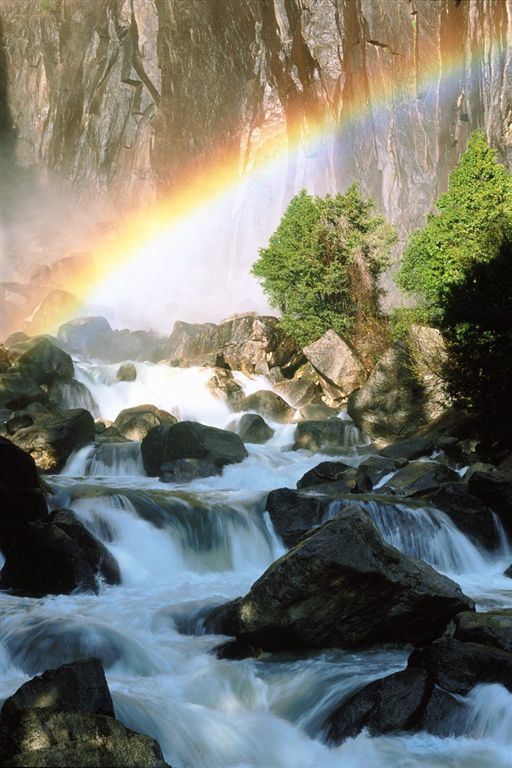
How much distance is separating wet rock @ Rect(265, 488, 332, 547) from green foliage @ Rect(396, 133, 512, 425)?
646cm

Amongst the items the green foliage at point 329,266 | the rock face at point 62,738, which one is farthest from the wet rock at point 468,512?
the green foliage at point 329,266

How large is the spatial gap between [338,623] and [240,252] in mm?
56576

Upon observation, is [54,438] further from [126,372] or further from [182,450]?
[126,372]

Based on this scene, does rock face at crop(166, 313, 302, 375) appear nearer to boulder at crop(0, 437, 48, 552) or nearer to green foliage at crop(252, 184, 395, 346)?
green foliage at crop(252, 184, 395, 346)

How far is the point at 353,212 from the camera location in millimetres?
36844

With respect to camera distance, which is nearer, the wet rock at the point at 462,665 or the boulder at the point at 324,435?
the wet rock at the point at 462,665

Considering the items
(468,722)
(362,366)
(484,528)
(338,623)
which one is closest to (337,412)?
(362,366)

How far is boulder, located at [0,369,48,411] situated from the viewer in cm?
2692

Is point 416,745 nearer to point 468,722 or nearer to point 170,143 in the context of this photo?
point 468,722

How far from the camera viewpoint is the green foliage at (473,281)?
18531 mm

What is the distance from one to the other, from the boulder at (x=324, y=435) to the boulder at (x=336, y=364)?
541 cm

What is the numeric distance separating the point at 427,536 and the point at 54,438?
1190 centimetres

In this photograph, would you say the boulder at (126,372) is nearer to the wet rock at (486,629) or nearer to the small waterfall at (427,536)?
the small waterfall at (427,536)

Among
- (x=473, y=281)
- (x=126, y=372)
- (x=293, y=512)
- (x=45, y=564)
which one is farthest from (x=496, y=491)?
(x=126, y=372)
